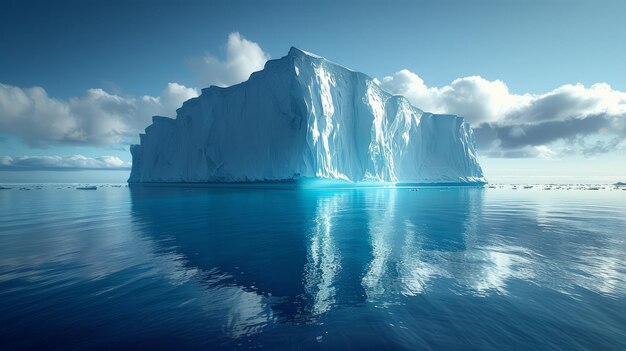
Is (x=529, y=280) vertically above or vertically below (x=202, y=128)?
below

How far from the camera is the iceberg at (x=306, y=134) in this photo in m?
35.0

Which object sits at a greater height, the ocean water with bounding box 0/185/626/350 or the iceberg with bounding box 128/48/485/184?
the iceberg with bounding box 128/48/485/184

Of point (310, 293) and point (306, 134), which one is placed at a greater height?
point (306, 134)

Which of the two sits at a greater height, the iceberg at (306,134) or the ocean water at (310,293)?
the iceberg at (306,134)

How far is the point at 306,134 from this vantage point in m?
33.1

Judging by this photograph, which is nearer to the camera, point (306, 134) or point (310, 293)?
point (310, 293)

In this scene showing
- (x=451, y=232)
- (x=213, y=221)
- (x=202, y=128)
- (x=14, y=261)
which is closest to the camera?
(x=14, y=261)

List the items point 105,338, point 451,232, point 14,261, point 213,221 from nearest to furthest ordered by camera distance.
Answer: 1. point 105,338
2. point 14,261
3. point 451,232
4. point 213,221

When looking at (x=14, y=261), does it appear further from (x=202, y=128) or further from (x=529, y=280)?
(x=202, y=128)

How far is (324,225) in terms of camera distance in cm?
1167

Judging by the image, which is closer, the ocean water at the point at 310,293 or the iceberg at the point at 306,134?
the ocean water at the point at 310,293

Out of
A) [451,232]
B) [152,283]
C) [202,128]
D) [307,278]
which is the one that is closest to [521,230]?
[451,232]

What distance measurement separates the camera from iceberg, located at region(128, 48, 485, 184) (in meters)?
35.0

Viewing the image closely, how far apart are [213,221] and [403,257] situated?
9.29 meters
